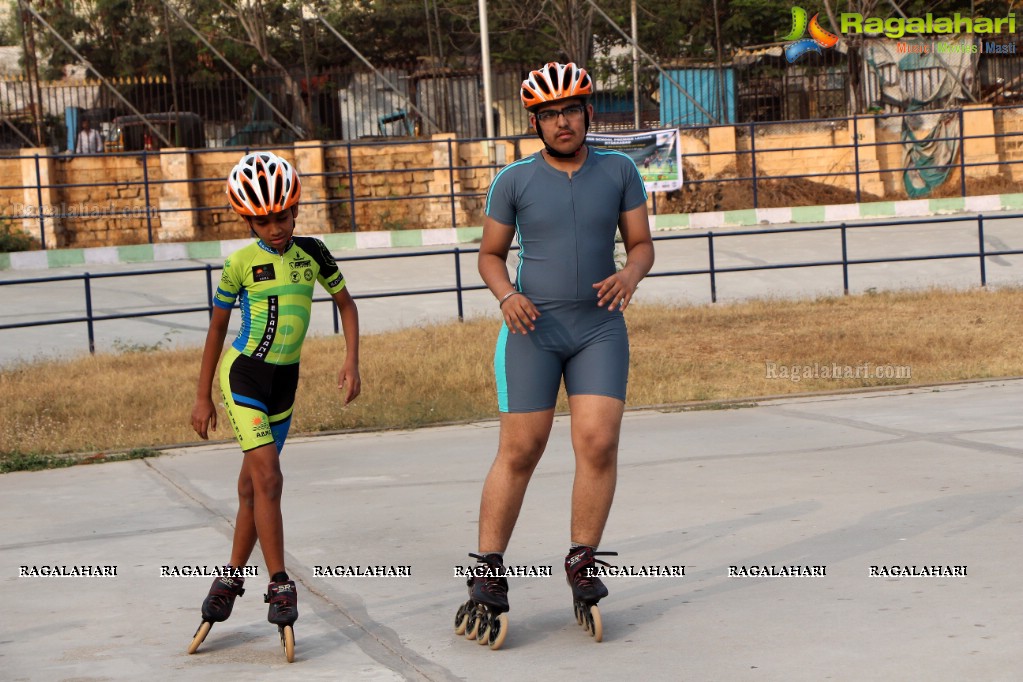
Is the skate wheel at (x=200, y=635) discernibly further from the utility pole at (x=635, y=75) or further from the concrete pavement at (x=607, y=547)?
the utility pole at (x=635, y=75)

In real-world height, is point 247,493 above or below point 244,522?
above

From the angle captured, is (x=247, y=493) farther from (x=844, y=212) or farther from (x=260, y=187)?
(x=844, y=212)

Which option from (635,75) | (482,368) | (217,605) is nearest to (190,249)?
(635,75)

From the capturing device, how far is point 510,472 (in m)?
5.11

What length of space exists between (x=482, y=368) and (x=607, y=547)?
5.83m

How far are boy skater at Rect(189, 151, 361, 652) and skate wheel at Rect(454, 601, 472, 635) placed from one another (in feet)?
1.97

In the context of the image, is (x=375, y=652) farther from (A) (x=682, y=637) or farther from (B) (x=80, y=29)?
(B) (x=80, y=29)

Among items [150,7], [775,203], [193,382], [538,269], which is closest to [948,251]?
[775,203]

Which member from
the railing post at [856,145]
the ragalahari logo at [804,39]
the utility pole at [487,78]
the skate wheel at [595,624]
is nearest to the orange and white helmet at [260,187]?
the skate wheel at [595,624]

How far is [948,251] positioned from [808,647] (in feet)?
60.9

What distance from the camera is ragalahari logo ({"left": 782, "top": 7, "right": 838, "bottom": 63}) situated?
33969mm

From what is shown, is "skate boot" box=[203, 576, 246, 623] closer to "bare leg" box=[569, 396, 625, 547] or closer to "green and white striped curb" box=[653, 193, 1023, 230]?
"bare leg" box=[569, 396, 625, 547]

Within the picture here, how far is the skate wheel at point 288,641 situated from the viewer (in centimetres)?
479

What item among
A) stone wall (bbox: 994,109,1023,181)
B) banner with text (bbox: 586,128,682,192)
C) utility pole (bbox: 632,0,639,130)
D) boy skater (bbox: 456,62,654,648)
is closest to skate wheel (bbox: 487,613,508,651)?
boy skater (bbox: 456,62,654,648)
